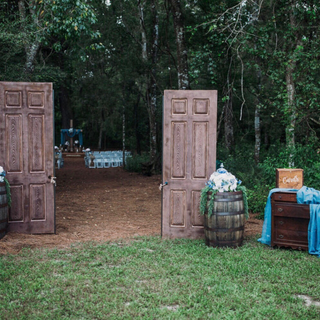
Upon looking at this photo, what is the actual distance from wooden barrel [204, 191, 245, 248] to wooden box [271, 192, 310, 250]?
55cm

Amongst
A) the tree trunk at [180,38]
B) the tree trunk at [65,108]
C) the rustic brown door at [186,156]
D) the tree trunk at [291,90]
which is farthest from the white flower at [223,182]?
the tree trunk at [65,108]

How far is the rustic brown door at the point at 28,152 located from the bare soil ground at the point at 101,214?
42cm

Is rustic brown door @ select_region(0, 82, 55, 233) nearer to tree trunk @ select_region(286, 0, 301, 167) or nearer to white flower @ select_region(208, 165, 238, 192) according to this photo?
white flower @ select_region(208, 165, 238, 192)

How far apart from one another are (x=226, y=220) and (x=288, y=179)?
4.46ft

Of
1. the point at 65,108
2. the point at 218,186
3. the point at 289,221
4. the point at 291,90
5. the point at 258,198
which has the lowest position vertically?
the point at 258,198

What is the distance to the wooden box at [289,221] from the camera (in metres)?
6.29

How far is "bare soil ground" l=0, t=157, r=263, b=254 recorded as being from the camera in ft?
23.7

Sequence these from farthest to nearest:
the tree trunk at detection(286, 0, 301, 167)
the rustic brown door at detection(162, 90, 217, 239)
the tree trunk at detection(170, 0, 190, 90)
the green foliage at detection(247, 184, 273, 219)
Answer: the tree trunk at detection(170, 0, 190, 90), the tree trunk at detection(286, 0, 301, 167), the green foliage at detection(247, 184, 273, 219), the rustic brown door at detection(162, 90, 217, 239)

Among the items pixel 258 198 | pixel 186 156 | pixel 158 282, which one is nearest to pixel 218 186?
pixel 186 156

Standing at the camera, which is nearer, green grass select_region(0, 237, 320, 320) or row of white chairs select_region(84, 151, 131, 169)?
green grass select_region(0, 237, 320, 320)

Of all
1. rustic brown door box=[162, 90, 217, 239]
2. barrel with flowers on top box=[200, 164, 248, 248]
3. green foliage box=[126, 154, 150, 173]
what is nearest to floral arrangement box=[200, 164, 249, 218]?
barrel with flowers on top box=[200, 164, 248, 248]

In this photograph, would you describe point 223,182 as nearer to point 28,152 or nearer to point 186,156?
point 186,156

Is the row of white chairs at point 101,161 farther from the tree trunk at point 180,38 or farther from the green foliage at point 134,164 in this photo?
the tree trunk at point 180,38

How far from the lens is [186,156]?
7.16m
